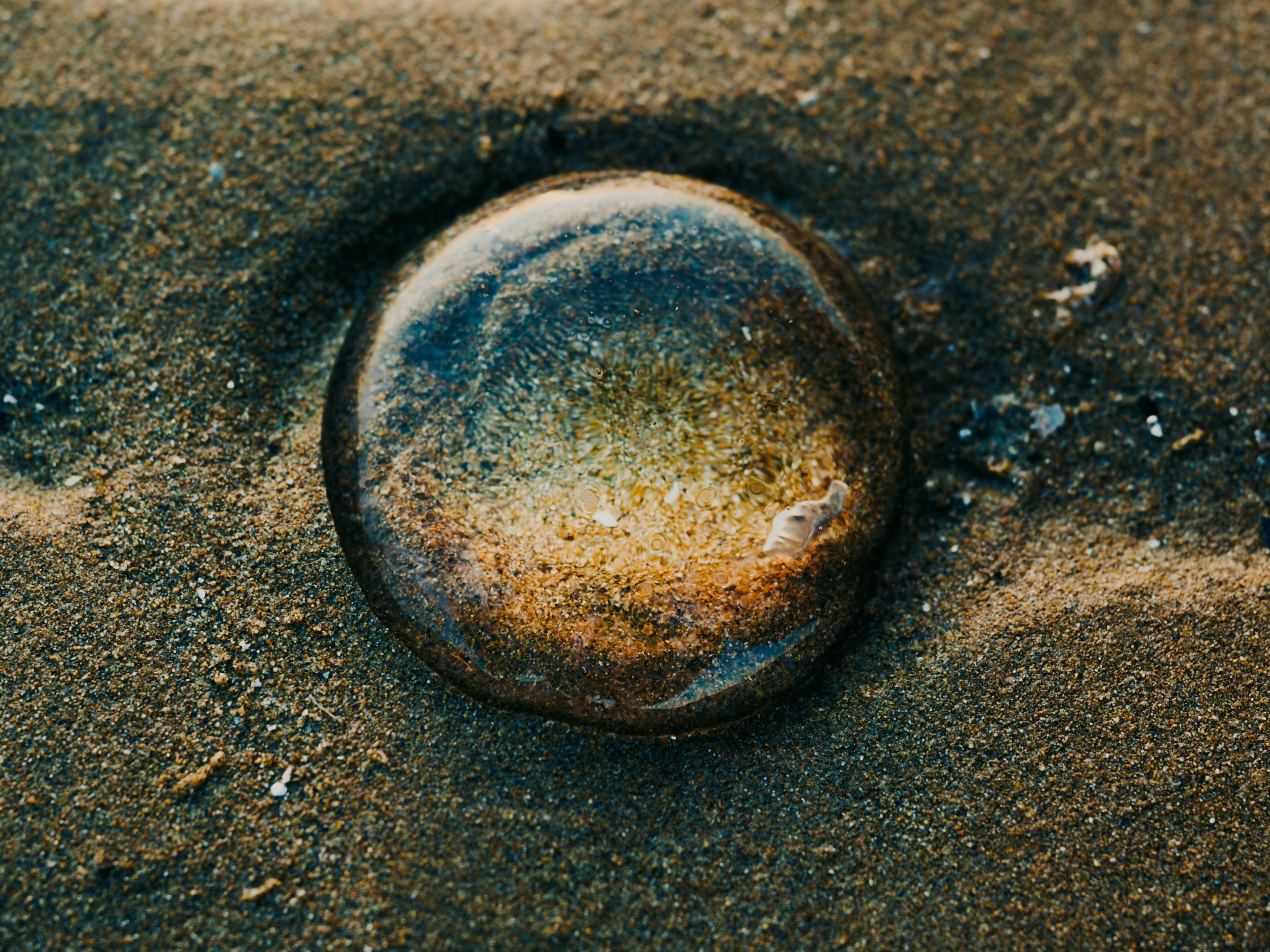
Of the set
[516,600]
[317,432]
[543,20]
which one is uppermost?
[543,20]

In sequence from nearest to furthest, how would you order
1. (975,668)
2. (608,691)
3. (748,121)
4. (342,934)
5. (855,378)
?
1. (342,934)
2. (608,691)
3. (975,668)
4. (855,378)
5. (748,121)

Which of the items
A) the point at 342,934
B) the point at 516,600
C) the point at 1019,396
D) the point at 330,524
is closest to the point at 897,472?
the point at 1019,396

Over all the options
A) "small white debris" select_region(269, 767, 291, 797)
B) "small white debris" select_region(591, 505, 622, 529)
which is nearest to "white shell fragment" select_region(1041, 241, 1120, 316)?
"small white debris" select_region(591, 505, 622, 529)

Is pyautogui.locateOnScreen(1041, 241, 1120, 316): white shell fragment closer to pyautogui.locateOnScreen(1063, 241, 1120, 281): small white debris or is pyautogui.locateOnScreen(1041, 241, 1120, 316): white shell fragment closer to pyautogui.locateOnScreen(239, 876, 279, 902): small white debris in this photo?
pyautogui.locateOnScreen(1063, 241, 1120, 281): small white debris

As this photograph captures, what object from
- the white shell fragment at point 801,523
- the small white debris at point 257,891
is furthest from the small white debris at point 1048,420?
the small white debris at point 257,891

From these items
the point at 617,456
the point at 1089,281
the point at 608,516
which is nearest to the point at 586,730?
the point at 608,516

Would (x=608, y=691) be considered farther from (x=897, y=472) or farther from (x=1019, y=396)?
(x=1019, y=396)

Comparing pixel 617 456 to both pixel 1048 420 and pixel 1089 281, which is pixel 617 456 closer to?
pixel 1048 420
